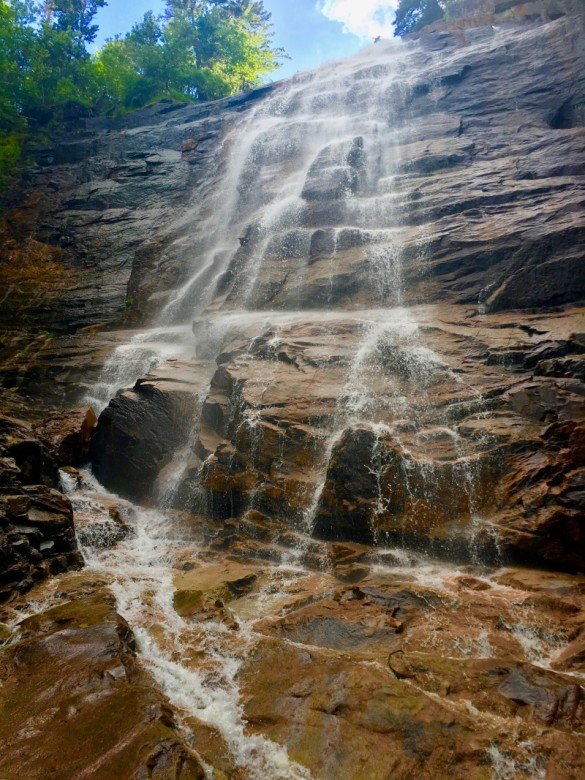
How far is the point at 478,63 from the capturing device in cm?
2720

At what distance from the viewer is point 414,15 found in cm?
4050

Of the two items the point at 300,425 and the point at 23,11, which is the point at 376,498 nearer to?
the point at 300,425

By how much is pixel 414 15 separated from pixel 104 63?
26.9 metres

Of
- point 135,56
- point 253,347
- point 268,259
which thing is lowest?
point 253,347

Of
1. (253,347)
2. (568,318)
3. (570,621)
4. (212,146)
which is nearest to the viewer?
(570,621)

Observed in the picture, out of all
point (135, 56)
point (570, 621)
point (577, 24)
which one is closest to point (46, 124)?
point (135, 56)

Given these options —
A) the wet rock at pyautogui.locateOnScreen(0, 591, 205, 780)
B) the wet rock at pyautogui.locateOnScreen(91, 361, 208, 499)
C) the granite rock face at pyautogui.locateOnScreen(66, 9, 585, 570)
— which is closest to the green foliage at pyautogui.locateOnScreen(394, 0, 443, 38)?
the granite rock face at pyautogui.locateOnScreen(66, 9, 585, 570)

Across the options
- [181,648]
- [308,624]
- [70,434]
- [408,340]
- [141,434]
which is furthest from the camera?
[70,434]

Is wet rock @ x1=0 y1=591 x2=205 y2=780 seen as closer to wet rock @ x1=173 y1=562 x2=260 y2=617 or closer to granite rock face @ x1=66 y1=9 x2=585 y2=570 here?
wet rock @ x1=173 y1=562 x2=260 y2=617

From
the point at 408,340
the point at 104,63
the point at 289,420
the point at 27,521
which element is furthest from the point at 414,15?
the point at 27,521

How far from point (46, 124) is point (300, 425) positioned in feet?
124

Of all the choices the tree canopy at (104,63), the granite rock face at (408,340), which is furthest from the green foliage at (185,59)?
the granite rock face at (408,340)

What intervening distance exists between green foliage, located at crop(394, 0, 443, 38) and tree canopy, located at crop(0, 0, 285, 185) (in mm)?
12042

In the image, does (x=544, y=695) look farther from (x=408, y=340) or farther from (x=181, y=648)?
(x=408, y=340)
